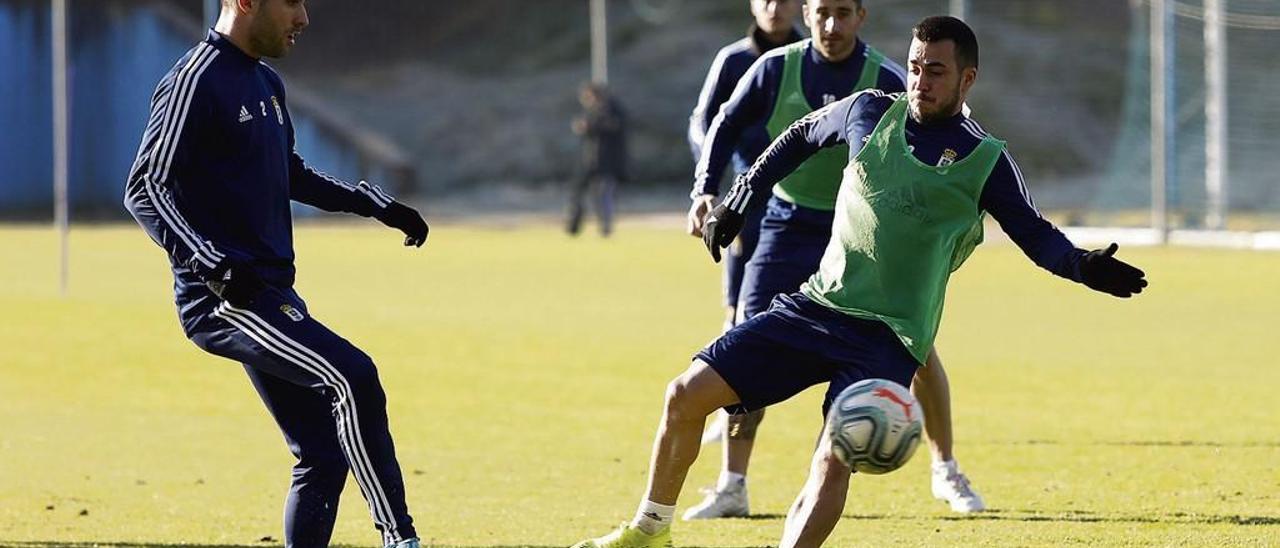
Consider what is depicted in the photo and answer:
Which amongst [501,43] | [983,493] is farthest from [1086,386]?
[501,43]

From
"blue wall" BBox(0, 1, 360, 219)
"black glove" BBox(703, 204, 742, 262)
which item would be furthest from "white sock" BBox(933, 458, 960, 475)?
"blue wall" BBox(0, 1, 360, 219)

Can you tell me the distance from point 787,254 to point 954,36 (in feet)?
7.72

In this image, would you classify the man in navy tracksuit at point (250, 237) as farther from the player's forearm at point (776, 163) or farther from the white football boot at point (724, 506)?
the white football boot at point (724, 506)

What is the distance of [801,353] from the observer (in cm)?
683

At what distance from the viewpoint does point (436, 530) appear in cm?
848

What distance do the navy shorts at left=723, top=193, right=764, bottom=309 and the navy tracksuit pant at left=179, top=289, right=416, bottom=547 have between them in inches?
129

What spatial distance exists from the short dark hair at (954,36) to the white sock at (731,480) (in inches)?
102

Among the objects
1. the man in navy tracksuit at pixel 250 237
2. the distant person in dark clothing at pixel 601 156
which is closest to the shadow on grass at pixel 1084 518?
the man in navy tracksuit at pixel 250 237

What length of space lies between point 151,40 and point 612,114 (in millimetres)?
11281

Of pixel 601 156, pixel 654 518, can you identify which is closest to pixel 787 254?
pixel 654 518

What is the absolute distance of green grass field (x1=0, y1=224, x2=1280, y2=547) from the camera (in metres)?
8.66

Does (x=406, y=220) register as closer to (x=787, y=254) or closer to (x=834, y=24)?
(x=787, y=254)

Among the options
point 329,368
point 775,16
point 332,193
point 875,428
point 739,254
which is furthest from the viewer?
point 739,254

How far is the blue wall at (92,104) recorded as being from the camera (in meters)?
37.8
